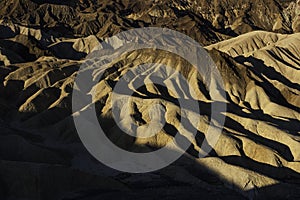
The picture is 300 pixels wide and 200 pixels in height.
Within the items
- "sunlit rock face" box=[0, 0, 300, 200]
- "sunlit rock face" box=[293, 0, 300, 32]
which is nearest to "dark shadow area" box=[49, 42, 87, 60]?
"sunlit rock face" box=[0, 0, 300, 200]

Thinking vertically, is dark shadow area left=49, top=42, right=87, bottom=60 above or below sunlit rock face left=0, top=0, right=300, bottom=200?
below

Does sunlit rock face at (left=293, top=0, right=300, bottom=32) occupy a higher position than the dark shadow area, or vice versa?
the dark shadow area

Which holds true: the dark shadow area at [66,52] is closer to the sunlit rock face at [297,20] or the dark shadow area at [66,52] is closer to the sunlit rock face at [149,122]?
the sunlit rock face at [149,122]

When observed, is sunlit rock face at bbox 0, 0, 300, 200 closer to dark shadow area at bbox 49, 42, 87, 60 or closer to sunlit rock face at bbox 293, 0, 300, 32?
dark shadow area at bbox 49, 42, 87, 60

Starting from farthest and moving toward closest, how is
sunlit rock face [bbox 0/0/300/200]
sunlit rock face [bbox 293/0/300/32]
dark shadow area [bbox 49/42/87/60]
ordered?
sunlit rock face [bbox 293/0/300/32]
dark shadow area [bbox 49/42/87/60]
sunlit rock face [bbox 0/0/300/200]

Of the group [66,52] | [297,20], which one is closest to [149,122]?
[66,52]

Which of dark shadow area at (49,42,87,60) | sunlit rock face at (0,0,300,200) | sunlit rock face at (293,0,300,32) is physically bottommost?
sunlit rock face at (293,0,300,32)

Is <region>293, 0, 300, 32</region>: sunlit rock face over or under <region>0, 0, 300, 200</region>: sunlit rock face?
under

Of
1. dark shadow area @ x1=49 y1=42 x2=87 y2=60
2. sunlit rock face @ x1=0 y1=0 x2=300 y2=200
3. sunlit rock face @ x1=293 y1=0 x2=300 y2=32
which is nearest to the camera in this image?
sunlit rock face @ x1=0 y1=0 x2=300 y2=200

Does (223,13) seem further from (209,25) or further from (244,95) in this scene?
(244,95)

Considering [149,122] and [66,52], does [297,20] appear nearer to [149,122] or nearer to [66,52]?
[66,52]

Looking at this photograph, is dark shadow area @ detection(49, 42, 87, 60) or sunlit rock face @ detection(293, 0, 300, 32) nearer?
dark shadow area @ detection(49, 42, 87, 60)

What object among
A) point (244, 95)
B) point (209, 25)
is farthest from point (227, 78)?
point (209, 25)
